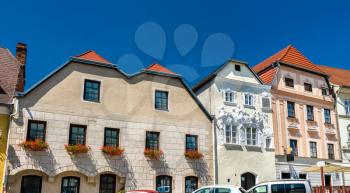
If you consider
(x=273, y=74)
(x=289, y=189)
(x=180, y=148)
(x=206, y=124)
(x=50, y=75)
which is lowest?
(x=289, y=189)

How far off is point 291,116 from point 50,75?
18.3 meters

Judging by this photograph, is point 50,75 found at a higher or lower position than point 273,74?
lower

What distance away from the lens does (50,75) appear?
21.5m

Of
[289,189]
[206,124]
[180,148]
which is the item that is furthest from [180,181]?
[289,189]

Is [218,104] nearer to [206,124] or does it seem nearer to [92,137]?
[206,124]

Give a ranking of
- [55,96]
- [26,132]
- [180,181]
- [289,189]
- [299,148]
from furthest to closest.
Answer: [299,148] < [180,181] < [55,96] < [26,132] < [289,189]

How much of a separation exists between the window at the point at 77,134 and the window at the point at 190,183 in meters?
6.97

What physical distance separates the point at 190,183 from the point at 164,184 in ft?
5.93

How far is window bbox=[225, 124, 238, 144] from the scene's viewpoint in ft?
85.7

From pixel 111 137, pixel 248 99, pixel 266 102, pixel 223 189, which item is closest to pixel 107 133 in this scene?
pixel 111 137

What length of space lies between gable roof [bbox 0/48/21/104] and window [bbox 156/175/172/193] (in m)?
9.64

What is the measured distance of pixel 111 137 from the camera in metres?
22.5

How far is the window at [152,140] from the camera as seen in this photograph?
2348 cm

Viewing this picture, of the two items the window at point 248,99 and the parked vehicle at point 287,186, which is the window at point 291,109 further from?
the parked vehicle at point 287,186
